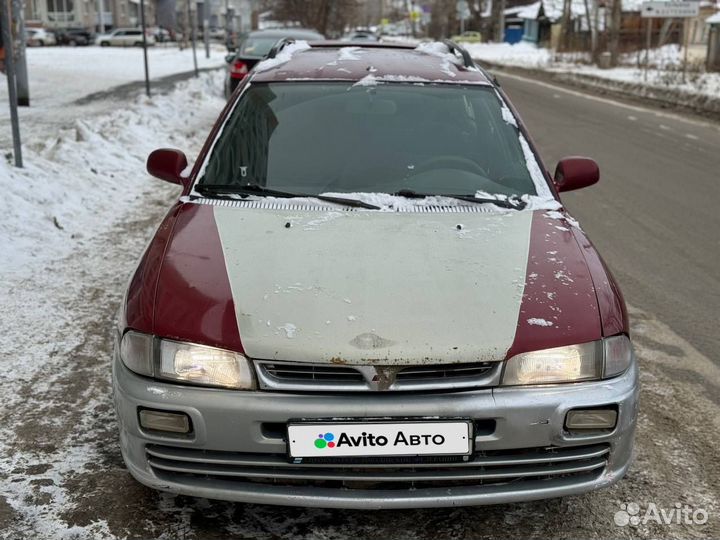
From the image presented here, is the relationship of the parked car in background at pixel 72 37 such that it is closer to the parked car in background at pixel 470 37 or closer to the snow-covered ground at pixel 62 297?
the parked car in background at pixel 470 37

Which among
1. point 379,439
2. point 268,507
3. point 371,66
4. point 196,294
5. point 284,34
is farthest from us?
point 284,34

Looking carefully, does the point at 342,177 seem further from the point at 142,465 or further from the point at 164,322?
the point at 142,465

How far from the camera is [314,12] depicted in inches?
1414

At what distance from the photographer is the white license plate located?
7.81 ft

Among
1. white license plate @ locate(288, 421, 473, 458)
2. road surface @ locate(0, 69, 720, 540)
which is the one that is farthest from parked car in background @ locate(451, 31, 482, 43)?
white license plate @ locate(288, 421, 473, 458)

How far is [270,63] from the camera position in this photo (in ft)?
14.4

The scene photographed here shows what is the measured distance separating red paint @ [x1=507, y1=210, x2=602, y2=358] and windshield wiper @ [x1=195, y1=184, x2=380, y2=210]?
76 centimetres

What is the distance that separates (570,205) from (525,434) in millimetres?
5698

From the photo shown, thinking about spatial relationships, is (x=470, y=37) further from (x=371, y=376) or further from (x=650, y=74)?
(x=371, y=376)

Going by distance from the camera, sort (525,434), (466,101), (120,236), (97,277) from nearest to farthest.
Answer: (525,434) → (466,101) → (97,277) → (120,236)

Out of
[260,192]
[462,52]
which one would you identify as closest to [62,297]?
[260,192]

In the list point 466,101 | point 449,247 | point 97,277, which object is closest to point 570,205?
point 466,101

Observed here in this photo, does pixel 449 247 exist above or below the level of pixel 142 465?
above

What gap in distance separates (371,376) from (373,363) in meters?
0.04
